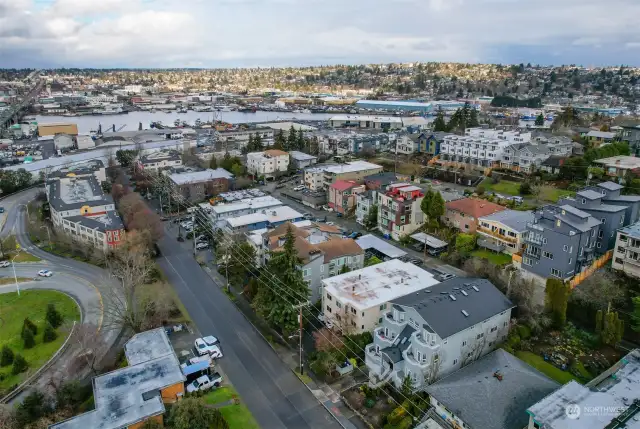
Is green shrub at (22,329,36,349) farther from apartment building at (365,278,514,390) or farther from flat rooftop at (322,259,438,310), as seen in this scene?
apartment building at (365,278,514,390)

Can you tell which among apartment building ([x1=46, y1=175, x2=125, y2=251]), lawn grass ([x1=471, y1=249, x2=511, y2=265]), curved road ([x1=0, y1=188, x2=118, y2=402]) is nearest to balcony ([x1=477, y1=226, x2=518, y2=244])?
lawn grass ([x1=471, y1=249, x2=511, y2=265])

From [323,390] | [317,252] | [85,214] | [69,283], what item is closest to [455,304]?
[323,390]

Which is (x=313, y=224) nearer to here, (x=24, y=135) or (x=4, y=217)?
(x=4, y=217)

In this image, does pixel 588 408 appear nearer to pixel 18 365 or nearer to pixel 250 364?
pixel 250 364

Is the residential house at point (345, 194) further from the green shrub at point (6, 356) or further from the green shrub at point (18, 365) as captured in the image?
the green shrub at point (6, 356)

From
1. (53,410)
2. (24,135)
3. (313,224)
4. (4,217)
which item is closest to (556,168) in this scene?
(313,224)
